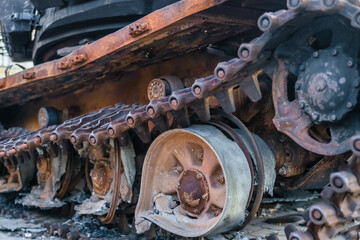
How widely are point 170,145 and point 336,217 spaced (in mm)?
1461

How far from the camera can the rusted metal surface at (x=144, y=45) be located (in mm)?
2914

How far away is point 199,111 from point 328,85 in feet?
3.16

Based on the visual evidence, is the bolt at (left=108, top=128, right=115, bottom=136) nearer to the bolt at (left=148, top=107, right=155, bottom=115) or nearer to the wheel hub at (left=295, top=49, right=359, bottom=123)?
Answer: the bolt at (left=148, top=107, right=155, bottom=115)

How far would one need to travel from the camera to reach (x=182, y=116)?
3.21m

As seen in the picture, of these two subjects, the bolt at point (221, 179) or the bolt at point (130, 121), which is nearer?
the bolt at point (221, 179)

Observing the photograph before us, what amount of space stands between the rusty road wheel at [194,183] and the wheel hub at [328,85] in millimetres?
665

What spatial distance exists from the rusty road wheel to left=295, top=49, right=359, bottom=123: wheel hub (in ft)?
2.18

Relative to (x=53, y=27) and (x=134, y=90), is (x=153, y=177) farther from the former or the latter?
(x=53, y=27)

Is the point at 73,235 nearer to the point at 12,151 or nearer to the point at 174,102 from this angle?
the point at 12,151

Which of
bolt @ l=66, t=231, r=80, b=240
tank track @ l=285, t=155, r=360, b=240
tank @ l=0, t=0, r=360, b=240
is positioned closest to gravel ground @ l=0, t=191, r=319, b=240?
bolt @ l=66, t=231, r=80, b=240

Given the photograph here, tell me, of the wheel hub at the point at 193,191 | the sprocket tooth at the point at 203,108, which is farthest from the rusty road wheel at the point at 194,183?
the sprocket tooth at the point at 203,108

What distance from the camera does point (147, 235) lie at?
12.0 feet

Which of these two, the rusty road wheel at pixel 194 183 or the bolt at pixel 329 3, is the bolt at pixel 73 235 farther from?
the bolt at pixel 329 3

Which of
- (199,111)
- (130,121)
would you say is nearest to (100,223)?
(130,121)
